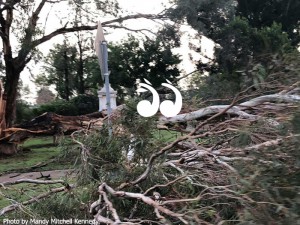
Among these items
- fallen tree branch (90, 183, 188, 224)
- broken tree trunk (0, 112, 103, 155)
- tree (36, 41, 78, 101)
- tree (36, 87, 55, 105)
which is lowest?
fallen tree branch (90, 183, 188, 224)

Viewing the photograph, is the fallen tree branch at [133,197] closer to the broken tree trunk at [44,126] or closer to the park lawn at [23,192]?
the park lawn at [23,192]

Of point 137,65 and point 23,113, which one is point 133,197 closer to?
point 137,65

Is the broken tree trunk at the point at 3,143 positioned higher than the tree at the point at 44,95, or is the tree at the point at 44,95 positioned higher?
the tree at the point at 44,95

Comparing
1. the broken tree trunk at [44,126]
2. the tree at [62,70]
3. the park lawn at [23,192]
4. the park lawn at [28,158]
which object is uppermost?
the tree at [62,70]

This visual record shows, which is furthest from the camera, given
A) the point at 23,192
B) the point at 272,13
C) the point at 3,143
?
the point at 272,13

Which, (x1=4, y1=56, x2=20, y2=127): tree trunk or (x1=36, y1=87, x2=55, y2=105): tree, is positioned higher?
(x1=36, y1=87, x2=55, y2=105): tree

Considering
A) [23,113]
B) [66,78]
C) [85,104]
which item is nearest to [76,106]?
[85,104]

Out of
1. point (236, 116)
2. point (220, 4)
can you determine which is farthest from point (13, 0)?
point (236, 116)

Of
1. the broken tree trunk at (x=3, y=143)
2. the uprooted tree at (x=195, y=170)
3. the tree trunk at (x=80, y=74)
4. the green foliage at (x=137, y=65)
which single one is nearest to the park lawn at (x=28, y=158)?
the broken tree trunk at (x=3, y=143)

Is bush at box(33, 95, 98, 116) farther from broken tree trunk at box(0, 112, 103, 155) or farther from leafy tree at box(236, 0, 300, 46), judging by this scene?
leafy tree at box(236, 0, 300, 46)

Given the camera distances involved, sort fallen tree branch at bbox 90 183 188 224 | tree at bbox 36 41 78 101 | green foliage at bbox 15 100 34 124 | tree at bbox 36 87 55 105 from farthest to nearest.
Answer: tree at bbox 36 87 55 105, tree at bbox 36 41 78 101, green foliage at bbox 15 100 34 124, fallen tree branch at bbox 90 183 188 224

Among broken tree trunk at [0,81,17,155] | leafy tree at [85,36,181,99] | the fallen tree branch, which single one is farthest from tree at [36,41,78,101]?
the fallen tree branch

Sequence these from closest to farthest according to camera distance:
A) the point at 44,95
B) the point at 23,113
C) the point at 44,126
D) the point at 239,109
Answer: the point at 239,109 < the point at 44,126 < the point at 23,113 < the point at 44,95

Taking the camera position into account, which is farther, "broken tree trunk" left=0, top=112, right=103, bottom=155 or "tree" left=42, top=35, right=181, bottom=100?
"tree" left=42, top=35, right=181, bottom=100
